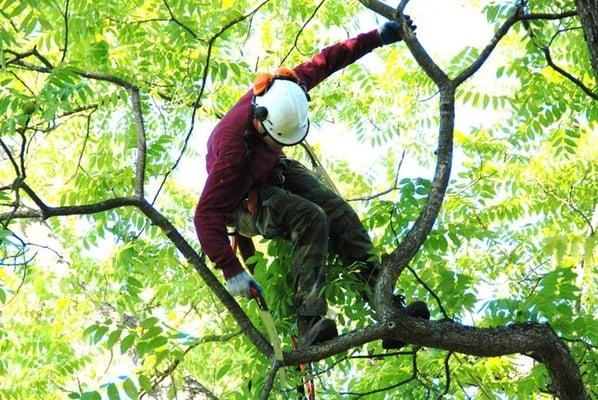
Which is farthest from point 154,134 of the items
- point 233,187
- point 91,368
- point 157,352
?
point 157,352

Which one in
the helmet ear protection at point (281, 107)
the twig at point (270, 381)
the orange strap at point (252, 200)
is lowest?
the twig at point (270, 381)

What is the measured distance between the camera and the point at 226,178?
4648 millimetres

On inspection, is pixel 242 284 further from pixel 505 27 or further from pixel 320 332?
pixel 505 27

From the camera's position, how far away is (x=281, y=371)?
3977 mm

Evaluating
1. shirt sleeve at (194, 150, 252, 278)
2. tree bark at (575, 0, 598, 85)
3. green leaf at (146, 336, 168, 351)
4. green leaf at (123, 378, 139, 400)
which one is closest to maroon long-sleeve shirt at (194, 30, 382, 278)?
shirt sleeve at (194, 150, 252, 278)

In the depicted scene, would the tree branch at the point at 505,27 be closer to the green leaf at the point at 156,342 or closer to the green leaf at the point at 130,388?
the green leaf at the point at 156,342

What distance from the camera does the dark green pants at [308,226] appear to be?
4.65 metres

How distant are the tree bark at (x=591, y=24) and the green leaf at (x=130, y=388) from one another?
224 cm

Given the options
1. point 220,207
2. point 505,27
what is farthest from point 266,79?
point 505,27

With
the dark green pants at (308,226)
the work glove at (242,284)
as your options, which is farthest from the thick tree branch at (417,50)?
the work glove at (242,284)

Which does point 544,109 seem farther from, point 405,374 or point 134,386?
point 134,386

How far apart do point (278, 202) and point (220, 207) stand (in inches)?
15.2

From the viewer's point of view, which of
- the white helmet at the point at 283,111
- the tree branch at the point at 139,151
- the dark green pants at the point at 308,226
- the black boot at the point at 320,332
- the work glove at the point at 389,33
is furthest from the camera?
the work glove at the point at 389,33

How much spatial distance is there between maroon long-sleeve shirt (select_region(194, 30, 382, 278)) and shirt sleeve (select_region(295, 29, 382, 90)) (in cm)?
46
